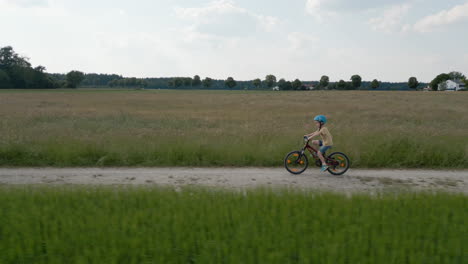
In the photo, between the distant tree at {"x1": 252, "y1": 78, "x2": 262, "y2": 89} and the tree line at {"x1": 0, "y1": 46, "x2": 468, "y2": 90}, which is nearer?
the tree line at {"x1": 0, "y1": 46, "x2": 468, "y2": 90}

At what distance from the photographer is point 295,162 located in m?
8.90

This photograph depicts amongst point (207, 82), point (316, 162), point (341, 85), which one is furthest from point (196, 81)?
point (316, 162)

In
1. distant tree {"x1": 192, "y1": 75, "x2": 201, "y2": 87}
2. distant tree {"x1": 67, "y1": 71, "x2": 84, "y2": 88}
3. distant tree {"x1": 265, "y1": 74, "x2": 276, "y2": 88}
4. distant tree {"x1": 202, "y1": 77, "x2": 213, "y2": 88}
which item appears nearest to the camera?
distant tree {"x1": 67, "y1": 71, "x2": 84, "y2": 88}

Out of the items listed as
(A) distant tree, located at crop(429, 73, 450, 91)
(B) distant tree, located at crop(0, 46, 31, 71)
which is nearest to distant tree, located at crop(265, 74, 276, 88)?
(A) distant tree, located at crop(429, 73, 450, 91)

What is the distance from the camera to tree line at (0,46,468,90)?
8662cm

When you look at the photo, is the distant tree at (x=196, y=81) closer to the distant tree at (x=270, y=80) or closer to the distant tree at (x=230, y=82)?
the distant tree at (x=230, y=82)

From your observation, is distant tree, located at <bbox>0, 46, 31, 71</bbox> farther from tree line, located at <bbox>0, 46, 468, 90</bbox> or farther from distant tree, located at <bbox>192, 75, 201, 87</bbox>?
distant tree, located at <bbox>192, 75, 201, 87</bbox>

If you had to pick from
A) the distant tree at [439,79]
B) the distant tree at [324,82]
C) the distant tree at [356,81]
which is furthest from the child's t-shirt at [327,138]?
the distant tree at [439,79]

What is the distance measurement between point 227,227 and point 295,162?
4.88 metres

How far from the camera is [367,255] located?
374 cm

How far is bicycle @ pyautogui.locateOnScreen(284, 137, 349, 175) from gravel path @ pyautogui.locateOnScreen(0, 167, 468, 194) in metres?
0.19

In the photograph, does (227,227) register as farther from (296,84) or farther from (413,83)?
(413,83)

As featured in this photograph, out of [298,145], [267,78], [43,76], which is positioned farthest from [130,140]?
[267,78]

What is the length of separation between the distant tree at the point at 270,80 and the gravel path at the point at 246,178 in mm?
153670
